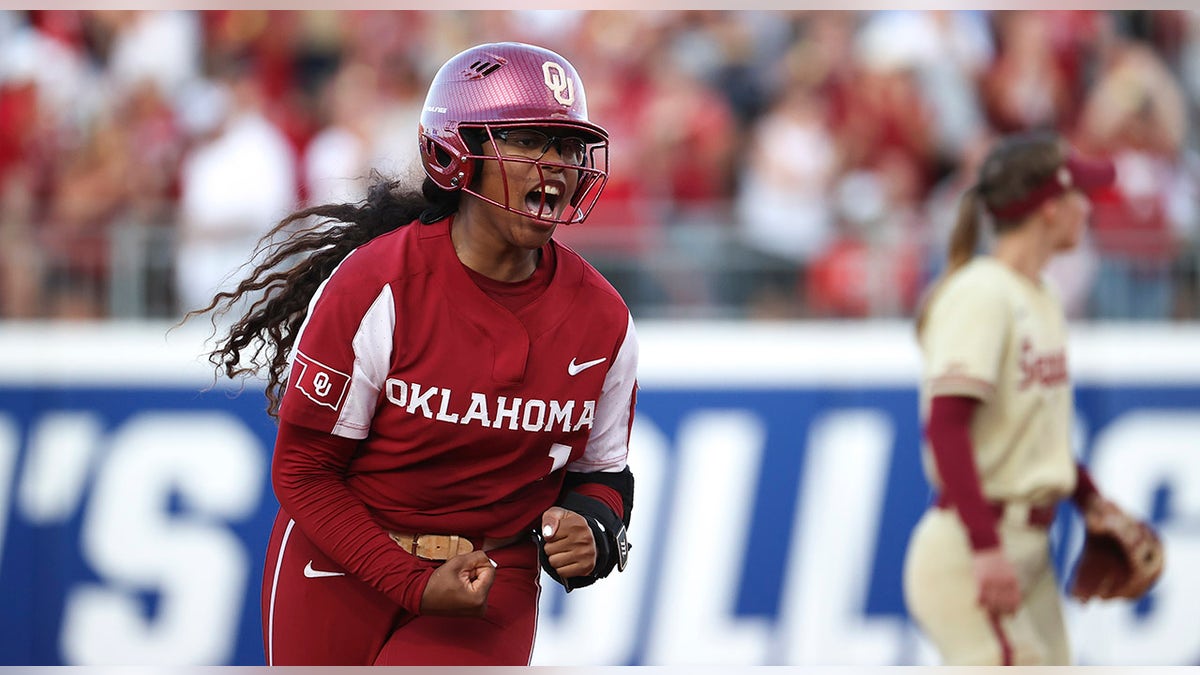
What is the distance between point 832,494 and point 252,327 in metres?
4.47

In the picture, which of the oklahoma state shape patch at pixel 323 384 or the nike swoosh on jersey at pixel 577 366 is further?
the nike swoosh on jersey at pixel 577 366

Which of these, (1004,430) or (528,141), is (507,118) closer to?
(528,141)

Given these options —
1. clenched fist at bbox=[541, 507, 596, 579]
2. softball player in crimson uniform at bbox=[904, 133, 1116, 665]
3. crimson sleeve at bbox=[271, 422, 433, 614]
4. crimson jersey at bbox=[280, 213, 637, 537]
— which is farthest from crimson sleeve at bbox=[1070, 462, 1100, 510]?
crimson sleeve at bbox=[271, 422, 433, 614]

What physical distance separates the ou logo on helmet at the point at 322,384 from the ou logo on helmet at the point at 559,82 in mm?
748

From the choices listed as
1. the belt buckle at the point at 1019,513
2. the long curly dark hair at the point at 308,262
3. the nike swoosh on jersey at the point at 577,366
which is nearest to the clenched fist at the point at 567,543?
the nike swoosh on jersey at the point at 577,366

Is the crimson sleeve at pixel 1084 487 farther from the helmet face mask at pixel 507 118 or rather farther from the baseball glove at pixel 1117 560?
the helmet face mask at pixel 507 118

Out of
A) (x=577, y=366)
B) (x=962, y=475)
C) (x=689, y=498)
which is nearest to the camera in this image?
(x=577, y=366)

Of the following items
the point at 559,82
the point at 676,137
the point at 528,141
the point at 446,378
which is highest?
the point at 676,137

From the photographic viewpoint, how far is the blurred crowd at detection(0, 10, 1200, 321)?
741 cm

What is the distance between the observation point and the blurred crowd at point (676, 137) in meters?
7.41

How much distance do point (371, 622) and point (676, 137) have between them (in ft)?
16.2

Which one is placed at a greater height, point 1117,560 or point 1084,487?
point 1084,487

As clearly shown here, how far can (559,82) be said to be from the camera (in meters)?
3.30

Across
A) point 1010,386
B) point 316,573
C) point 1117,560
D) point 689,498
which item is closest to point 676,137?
point 689,498
